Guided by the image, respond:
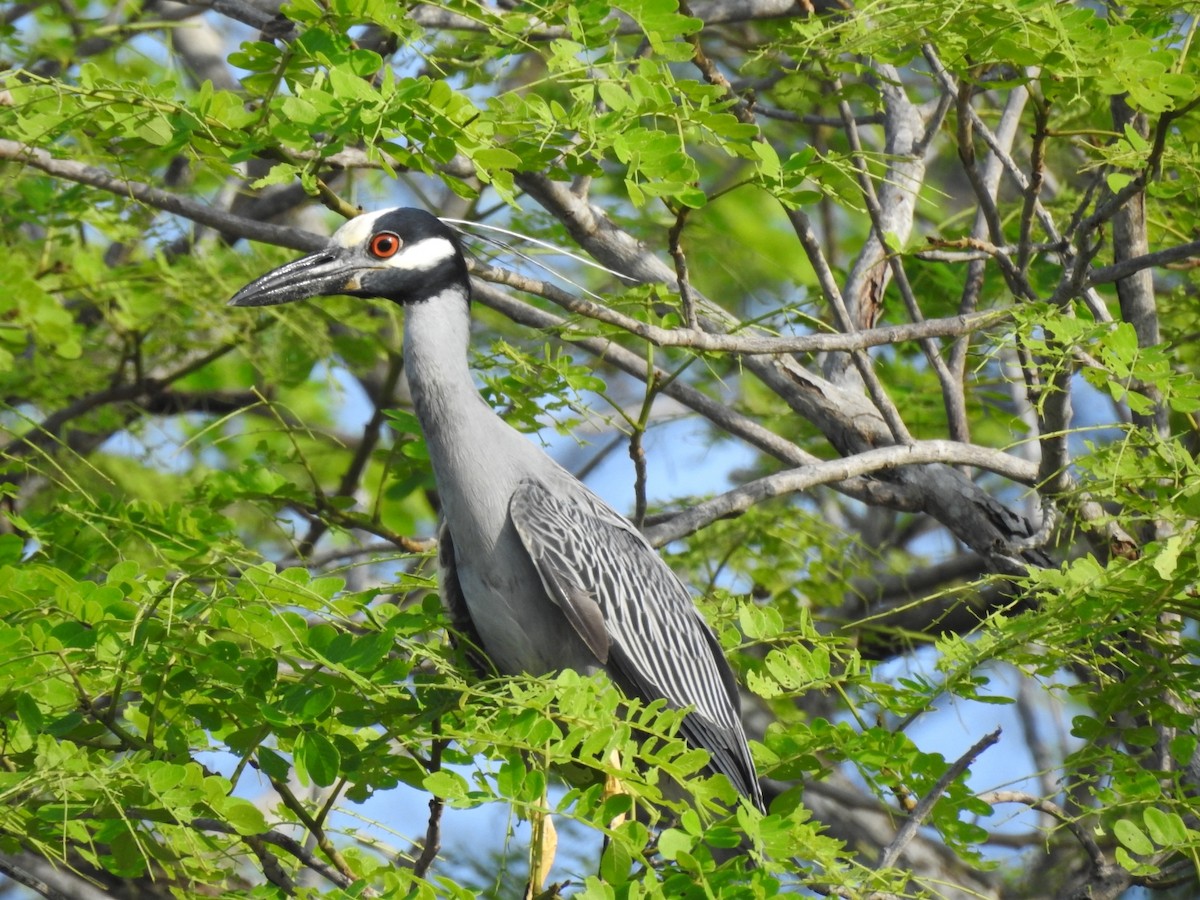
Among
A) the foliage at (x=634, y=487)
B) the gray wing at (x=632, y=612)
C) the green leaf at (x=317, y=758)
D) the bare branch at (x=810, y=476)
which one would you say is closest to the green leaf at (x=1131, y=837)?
the foliage at (x=634, y=487)

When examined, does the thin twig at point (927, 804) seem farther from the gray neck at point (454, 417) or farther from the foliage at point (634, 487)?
the gray neck at point (454, 417)

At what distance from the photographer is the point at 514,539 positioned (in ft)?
12.5

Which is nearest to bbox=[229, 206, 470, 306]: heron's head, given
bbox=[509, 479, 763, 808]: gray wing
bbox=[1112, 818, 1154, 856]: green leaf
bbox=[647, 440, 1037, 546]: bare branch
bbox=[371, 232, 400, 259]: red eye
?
bbox=[371, 232, 400, 259]: red eye

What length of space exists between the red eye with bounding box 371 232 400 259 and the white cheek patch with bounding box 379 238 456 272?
1cm

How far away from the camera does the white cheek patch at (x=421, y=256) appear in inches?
159

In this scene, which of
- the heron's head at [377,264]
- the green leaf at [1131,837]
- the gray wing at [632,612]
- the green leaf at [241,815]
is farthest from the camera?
the heron's head at [377,264]

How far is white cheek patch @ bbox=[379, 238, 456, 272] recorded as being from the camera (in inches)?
159

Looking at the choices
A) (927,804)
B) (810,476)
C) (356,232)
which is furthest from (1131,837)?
(356,232)

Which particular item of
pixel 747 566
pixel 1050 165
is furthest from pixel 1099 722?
pixel 1050 165

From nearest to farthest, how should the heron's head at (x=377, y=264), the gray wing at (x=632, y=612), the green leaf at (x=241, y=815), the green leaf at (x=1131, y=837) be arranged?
the green leaf at (x=241, y=815), the green leaf at (x=1131, y=837), the gray wing at (x=632, y=612), the heron's head at (x=377, y=264)

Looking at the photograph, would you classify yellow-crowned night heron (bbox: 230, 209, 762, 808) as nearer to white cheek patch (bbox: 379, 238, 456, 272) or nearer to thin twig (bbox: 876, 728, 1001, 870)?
white cheek patch (bbox: 379, 238, 456, 272)

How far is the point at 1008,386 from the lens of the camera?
738 centimetres

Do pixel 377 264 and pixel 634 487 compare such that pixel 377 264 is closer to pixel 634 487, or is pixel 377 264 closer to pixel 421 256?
pixel 421 256

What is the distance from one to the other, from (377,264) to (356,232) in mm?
109
